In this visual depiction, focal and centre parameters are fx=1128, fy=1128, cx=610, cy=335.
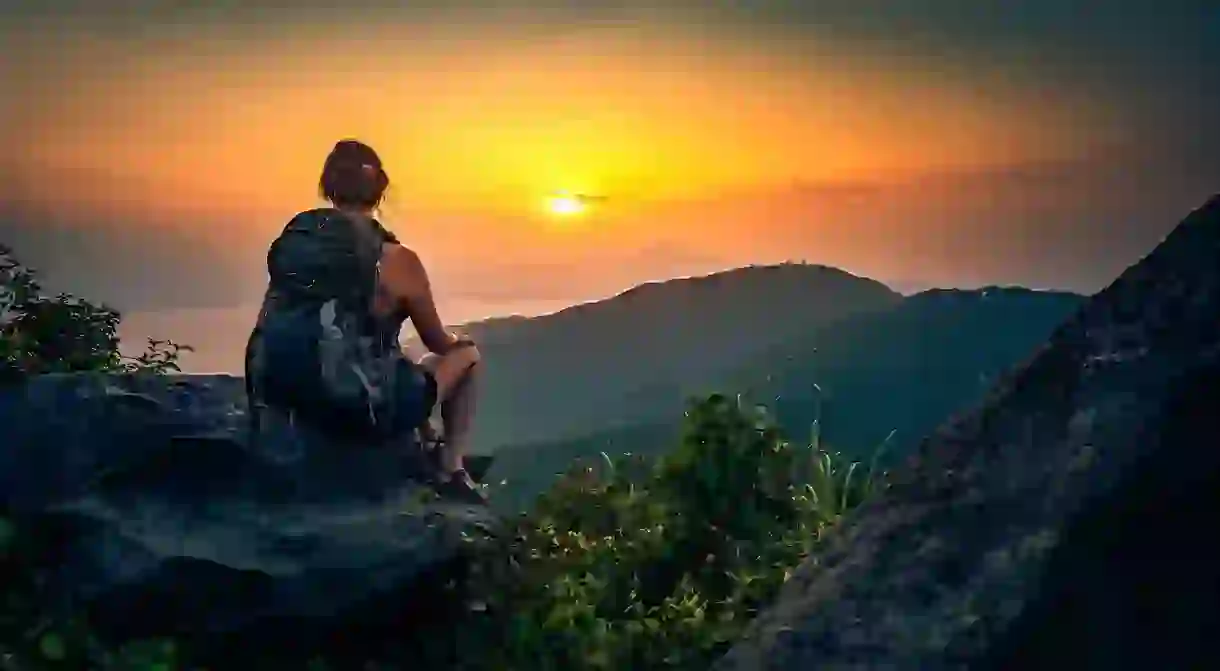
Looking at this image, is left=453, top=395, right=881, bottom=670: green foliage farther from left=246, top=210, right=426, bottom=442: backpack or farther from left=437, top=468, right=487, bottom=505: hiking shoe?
left=246, top=210, right=426, bottom=442: backpack

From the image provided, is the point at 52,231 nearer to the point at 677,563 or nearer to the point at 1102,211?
the point at 677,563

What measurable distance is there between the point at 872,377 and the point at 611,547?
2.21 meters

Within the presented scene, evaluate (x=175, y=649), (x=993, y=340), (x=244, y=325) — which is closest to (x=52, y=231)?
(x=244, y=325)

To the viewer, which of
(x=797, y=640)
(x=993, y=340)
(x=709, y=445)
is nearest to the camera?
(x=797, y=640)

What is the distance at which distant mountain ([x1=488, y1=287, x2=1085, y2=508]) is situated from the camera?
5.34m

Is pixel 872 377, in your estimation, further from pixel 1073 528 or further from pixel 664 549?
pixel 1073 528

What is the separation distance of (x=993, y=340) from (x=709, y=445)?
188cm

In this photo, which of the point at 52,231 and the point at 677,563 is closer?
the point at 677,563

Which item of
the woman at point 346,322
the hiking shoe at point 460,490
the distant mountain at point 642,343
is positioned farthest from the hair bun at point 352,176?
the distant mountain at point 642,343

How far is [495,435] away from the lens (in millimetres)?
5641

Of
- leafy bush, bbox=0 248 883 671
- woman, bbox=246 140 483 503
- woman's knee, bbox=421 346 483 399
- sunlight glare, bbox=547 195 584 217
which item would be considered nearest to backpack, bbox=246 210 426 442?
woman, bbox=246 140 483 503

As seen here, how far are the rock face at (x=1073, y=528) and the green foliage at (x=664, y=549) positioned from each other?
2.83 feet

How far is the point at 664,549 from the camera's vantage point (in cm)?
387

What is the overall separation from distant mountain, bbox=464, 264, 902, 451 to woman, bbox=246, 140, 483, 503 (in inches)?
88.2
